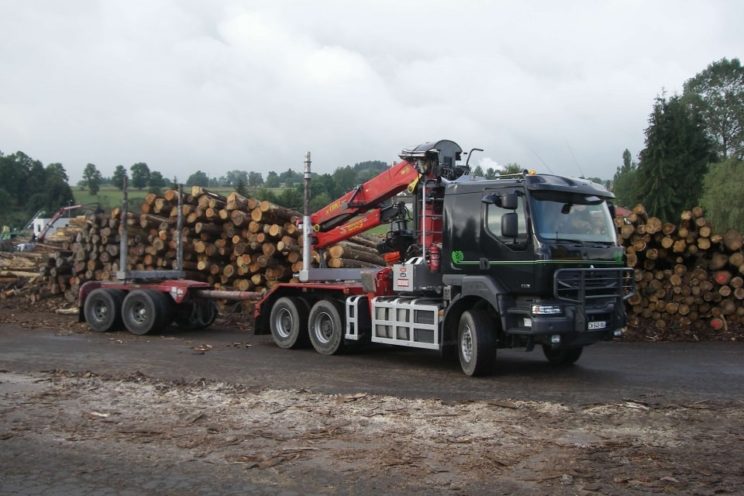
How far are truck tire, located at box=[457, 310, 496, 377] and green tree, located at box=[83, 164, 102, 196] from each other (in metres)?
85.9

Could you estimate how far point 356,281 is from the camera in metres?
13.3

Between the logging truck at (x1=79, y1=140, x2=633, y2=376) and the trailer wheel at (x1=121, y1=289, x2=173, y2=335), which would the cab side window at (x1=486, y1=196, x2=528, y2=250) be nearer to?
the logging truck at (x1=79, y1=140, x2=633, y2=376)

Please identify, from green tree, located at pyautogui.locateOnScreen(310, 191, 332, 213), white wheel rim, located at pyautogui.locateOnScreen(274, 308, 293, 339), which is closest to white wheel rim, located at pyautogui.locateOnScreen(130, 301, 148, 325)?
white wheel rim, located at pyautogui.locateOnScreen(274, 308, 293, 339)

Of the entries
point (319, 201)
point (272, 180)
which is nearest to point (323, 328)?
point (319, 201)

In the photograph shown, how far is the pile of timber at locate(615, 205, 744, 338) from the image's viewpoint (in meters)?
15.3

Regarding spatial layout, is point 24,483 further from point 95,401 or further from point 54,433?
point 95,401

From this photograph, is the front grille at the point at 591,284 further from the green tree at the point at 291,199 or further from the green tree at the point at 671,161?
the green tree at the point at 671,161

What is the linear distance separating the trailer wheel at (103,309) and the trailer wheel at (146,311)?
0.76ft

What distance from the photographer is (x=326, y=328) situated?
1316cm

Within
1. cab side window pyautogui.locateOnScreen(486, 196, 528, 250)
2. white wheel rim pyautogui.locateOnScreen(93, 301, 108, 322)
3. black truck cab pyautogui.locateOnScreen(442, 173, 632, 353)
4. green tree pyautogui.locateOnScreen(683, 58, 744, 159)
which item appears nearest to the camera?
black truck cab pyautogui.locateOnScreen(442, 173, 632, 353)

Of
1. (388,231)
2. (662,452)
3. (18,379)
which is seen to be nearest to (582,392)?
(662,452)

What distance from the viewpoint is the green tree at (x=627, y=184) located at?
4793 cm

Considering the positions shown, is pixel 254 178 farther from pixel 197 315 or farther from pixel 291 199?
pixel 197 315

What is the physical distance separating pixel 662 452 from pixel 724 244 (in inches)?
402
